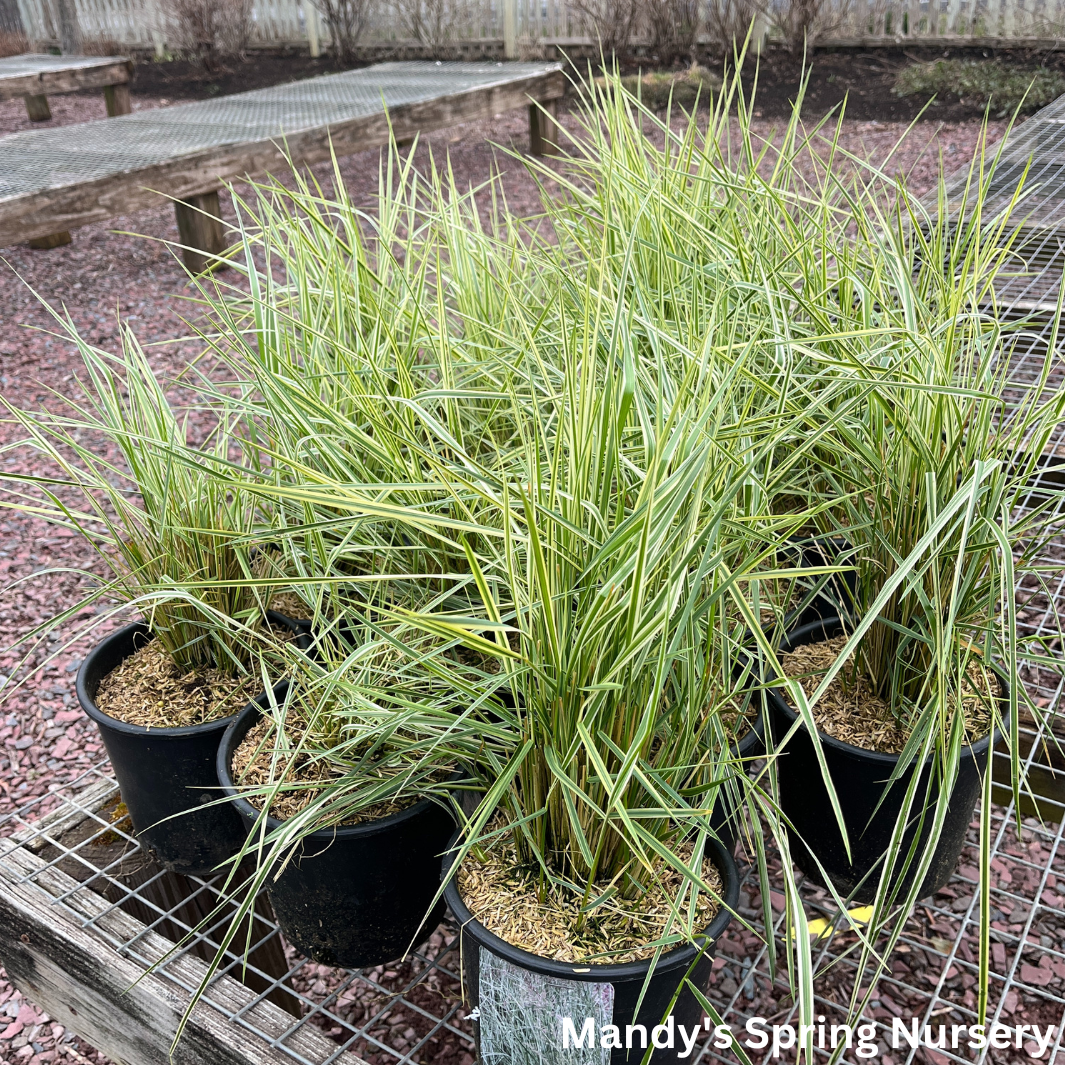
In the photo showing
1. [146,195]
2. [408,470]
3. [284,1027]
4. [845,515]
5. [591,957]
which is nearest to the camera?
[591,957]

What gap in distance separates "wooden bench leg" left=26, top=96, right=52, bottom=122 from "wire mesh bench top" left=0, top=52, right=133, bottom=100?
228mm

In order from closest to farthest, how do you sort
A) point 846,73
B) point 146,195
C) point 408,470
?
point 408,470 < point 146,195 < point 846,73

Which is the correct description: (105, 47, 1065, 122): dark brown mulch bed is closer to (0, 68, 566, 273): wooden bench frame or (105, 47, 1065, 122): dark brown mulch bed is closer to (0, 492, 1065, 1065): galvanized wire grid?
(0, 68, 566, 273): wooden bench frame

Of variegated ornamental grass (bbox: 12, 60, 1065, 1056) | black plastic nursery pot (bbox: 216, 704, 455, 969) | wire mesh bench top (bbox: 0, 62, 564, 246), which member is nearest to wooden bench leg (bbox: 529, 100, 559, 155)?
wire mesh bench top (bbox: 0, 62, 564, 246)

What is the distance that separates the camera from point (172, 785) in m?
1.17

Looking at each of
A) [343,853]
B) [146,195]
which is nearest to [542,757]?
[343,853]

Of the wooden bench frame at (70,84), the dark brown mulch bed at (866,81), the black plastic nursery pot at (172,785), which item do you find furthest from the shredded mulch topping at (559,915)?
the dark brown mulch bed at (866,81)

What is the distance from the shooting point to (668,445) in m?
0.81

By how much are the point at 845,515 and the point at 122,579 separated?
95 centimetres

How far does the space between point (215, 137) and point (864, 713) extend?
370 centimetres

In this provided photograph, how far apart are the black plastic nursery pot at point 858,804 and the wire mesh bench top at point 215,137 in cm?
243

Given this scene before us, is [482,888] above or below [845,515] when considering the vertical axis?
below

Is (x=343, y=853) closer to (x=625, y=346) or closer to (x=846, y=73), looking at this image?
(x=625, y=346)

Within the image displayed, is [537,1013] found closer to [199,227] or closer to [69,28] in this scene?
[199,227]
